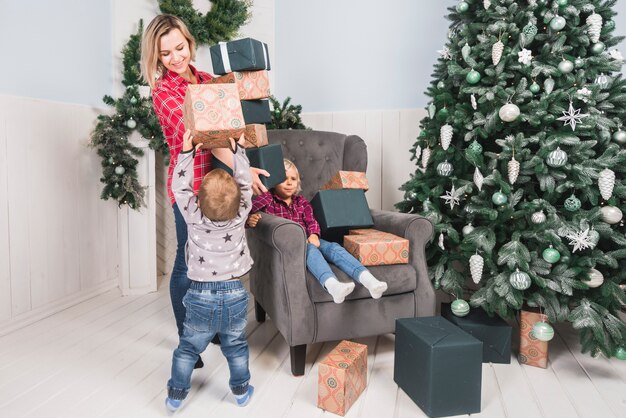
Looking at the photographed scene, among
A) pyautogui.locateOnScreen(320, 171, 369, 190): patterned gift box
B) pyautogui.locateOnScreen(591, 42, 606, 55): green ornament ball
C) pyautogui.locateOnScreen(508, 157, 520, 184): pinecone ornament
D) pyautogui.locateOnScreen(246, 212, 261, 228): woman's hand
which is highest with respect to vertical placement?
pyautogui.locateOnScreen(591, 42, 606, 55): green ornament ball

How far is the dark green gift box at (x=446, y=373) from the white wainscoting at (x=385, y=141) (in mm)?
1775

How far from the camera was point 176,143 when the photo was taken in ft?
6.72

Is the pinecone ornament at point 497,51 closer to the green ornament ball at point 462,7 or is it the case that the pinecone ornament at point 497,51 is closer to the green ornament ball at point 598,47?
the green ornament ball at point 462,7

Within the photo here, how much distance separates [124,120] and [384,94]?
1.83 meters

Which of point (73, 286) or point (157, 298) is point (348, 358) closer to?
point (157, 298)

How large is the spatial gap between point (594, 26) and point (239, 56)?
5.55 feet

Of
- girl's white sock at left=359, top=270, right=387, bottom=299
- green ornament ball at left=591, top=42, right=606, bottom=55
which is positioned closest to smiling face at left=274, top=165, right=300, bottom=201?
girl's white sock at left=359, top=270, right=387, bottom=299

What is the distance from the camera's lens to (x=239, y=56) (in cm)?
198

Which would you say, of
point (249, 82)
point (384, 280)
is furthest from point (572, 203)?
point (249, 82)

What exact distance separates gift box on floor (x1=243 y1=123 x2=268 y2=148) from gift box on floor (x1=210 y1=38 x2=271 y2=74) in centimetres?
25

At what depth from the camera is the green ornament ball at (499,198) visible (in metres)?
2.23

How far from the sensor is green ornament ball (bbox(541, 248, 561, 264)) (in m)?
2.13

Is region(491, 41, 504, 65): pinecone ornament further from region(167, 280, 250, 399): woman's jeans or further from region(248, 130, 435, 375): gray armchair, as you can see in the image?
region(167, 280, 250, 399): woman's jeans

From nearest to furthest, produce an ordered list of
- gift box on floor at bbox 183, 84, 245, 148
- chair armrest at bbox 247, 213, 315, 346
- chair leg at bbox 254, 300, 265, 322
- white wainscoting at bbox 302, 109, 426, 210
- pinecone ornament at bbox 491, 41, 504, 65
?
gift box on floor at bbox 183, 84, 245, 148 < chair armrest at bbox 247, 213, 315, 346 < pinecone ornament at bbox 491, 41, 504, 65 < chair leg at bbox 254, 300, 265, 322 < white wainscoting at bbox 302, 109, 426, 210
